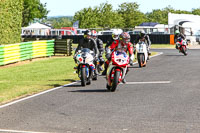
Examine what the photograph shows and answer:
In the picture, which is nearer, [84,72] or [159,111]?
[159,111]

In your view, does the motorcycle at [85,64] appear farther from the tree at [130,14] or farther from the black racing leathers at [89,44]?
the tree at [130,14]

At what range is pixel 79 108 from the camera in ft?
30.7

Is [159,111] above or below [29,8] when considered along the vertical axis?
below

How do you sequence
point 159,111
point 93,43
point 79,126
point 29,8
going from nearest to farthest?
point 79,126 < point 159,111 < point 93,43 < point 29,8

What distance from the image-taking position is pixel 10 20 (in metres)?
27.6

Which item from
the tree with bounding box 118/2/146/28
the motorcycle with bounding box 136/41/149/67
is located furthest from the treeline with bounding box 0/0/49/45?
the tree with bounding box 118/2/146/28

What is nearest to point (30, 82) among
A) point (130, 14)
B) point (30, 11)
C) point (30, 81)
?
point (30, 81)

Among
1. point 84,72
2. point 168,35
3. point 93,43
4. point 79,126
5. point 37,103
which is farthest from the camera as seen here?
point 168,35

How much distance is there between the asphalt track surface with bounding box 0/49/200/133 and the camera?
292 inches

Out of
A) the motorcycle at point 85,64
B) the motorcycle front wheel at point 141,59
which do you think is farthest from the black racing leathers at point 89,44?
the motorcycle front wheel at point 141,59

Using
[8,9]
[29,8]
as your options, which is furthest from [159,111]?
[29,8]

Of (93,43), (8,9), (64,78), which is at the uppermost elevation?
(8,9)

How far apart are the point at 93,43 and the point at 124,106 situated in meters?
5.09

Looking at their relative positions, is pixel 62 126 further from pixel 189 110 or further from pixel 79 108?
pixel 189 110
